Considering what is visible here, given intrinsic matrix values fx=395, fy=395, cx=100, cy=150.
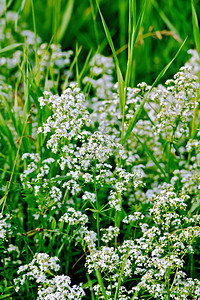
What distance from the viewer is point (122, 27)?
590 centimetres

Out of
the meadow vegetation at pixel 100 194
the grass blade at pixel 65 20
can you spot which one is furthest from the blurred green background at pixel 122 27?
the meadow vegetation at pixel 100 194

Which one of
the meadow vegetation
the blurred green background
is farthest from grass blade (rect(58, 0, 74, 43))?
the meadow vegetation

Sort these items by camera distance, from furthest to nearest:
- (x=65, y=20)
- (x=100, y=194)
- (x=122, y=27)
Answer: (x=122, y=27), (x=65, y=20), (x=100, y=194)

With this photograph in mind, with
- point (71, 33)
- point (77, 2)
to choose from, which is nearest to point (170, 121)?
point (71, 33)

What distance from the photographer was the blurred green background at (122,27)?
5504mm

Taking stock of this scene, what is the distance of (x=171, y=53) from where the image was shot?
5.82m

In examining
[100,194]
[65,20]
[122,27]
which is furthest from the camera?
[122,27]

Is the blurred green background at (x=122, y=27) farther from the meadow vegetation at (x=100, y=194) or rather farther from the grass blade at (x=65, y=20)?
the meadow vegetation at (x=100, y=194)

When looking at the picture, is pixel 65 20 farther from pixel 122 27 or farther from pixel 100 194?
pixel 100 194

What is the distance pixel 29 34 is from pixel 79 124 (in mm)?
2820

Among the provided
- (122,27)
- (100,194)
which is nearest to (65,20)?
(122,27)

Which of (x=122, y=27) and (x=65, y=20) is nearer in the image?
(x=65, y=20)

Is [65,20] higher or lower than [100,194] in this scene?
higher

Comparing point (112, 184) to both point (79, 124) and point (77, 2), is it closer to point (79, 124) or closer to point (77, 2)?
point (79, 124)
